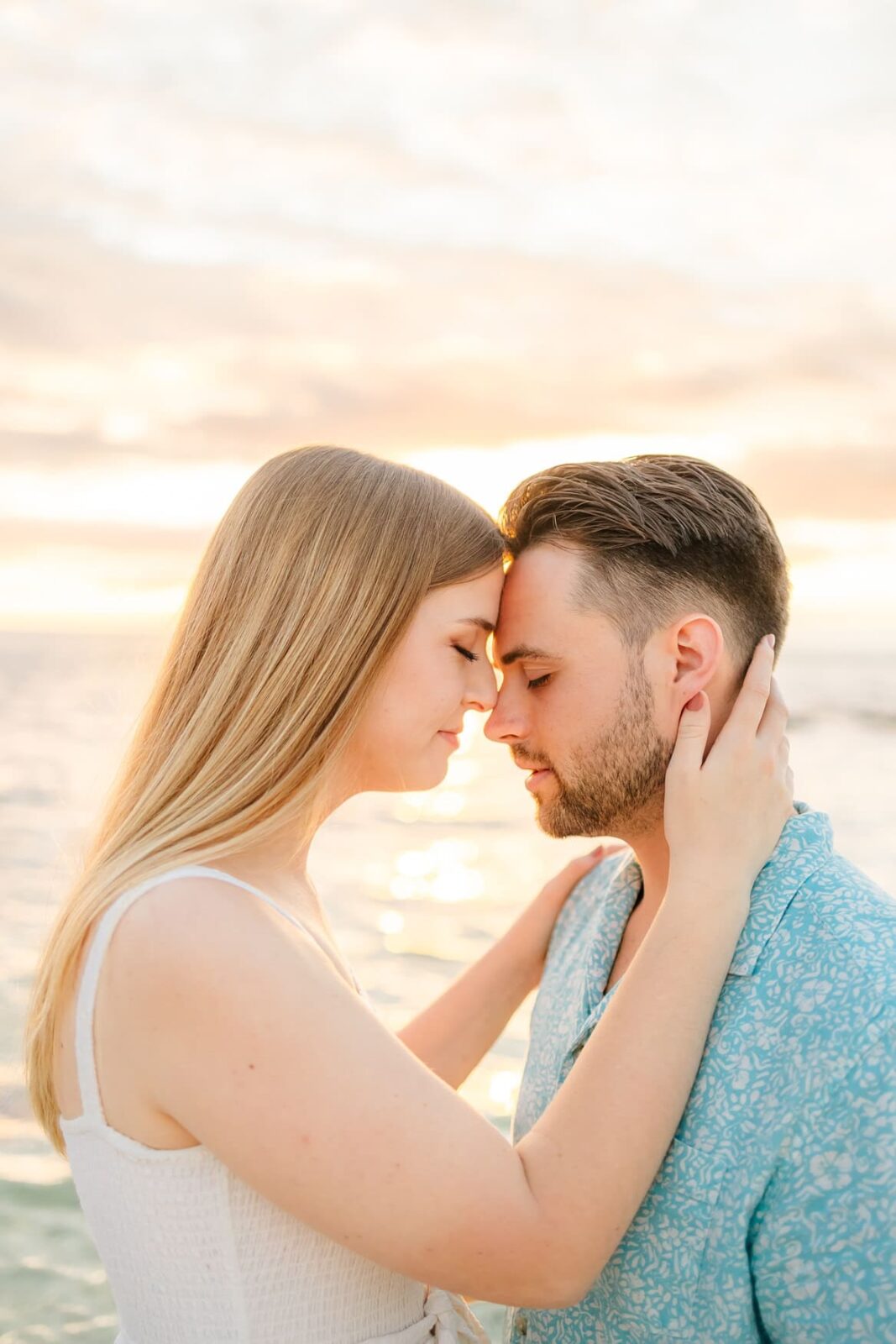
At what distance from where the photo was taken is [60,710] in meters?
38.2

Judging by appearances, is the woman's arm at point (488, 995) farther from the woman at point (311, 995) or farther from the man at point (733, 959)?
the woman at point (311, 995)

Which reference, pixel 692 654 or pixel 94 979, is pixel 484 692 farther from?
pixel 94 979

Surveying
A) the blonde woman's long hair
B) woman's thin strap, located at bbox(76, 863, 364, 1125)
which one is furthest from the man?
woman's thin strap, located at bbox(76, 863, 364, 1125)

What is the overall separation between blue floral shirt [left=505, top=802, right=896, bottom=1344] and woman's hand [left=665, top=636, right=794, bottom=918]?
0.07 meters

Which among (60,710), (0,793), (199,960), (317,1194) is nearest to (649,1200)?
(317,1194)

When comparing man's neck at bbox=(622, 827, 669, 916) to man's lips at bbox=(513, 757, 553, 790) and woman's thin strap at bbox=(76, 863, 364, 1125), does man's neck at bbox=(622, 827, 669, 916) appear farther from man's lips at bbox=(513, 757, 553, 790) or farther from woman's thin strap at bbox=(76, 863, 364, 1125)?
woman's thin strap at bbox=(76, 863, 364, 1125)

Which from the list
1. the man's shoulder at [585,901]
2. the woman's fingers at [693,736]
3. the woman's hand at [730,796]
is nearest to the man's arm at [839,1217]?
the woman's hand at [730,796]

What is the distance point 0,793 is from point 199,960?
1880 centimetres

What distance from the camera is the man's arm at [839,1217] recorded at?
2018mm

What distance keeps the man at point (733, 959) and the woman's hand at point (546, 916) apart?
4 cm

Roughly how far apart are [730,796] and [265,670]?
1050mm

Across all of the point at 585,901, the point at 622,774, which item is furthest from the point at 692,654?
the point at 585,901

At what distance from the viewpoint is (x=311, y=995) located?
2014 mm

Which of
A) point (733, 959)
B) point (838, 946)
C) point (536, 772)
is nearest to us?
point (838, 946)
